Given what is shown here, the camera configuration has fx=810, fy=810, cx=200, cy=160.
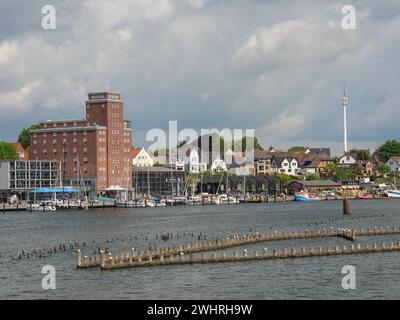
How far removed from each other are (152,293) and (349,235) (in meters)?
45.9

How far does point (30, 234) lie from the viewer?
123875mm

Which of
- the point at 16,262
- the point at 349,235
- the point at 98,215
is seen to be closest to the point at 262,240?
the point at 349,235

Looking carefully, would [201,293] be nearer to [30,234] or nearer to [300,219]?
[30,234]
